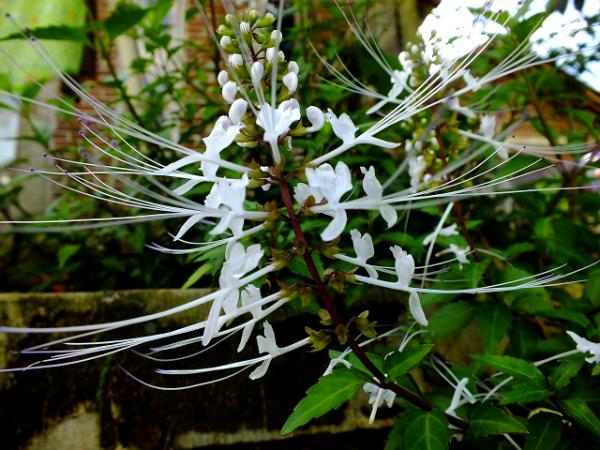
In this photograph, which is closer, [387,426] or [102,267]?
[387,426]

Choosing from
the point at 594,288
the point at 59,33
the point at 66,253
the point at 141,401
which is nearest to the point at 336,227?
the point at 594,288

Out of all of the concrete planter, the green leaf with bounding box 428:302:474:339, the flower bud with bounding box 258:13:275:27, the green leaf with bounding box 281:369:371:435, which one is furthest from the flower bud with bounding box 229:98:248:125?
the concrete planter

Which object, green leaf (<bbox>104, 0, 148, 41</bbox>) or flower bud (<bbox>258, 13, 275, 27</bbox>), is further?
green leaf (<bbox>104, 0, 148, 41</bbox>)

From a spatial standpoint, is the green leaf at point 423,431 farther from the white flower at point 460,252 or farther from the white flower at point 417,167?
the white flower at point 417,167

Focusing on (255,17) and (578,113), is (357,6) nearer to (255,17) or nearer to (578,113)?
(578,113)

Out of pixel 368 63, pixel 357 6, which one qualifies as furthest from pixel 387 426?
pixel 357 6

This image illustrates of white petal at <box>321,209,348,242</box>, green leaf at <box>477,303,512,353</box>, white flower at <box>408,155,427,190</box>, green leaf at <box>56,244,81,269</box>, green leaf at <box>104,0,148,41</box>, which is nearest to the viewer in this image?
white petal at <box>321,209,348,242</box>

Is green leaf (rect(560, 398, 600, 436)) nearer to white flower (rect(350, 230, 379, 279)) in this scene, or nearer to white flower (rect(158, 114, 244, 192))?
white flower (rect(350, 230, 379, 279))
